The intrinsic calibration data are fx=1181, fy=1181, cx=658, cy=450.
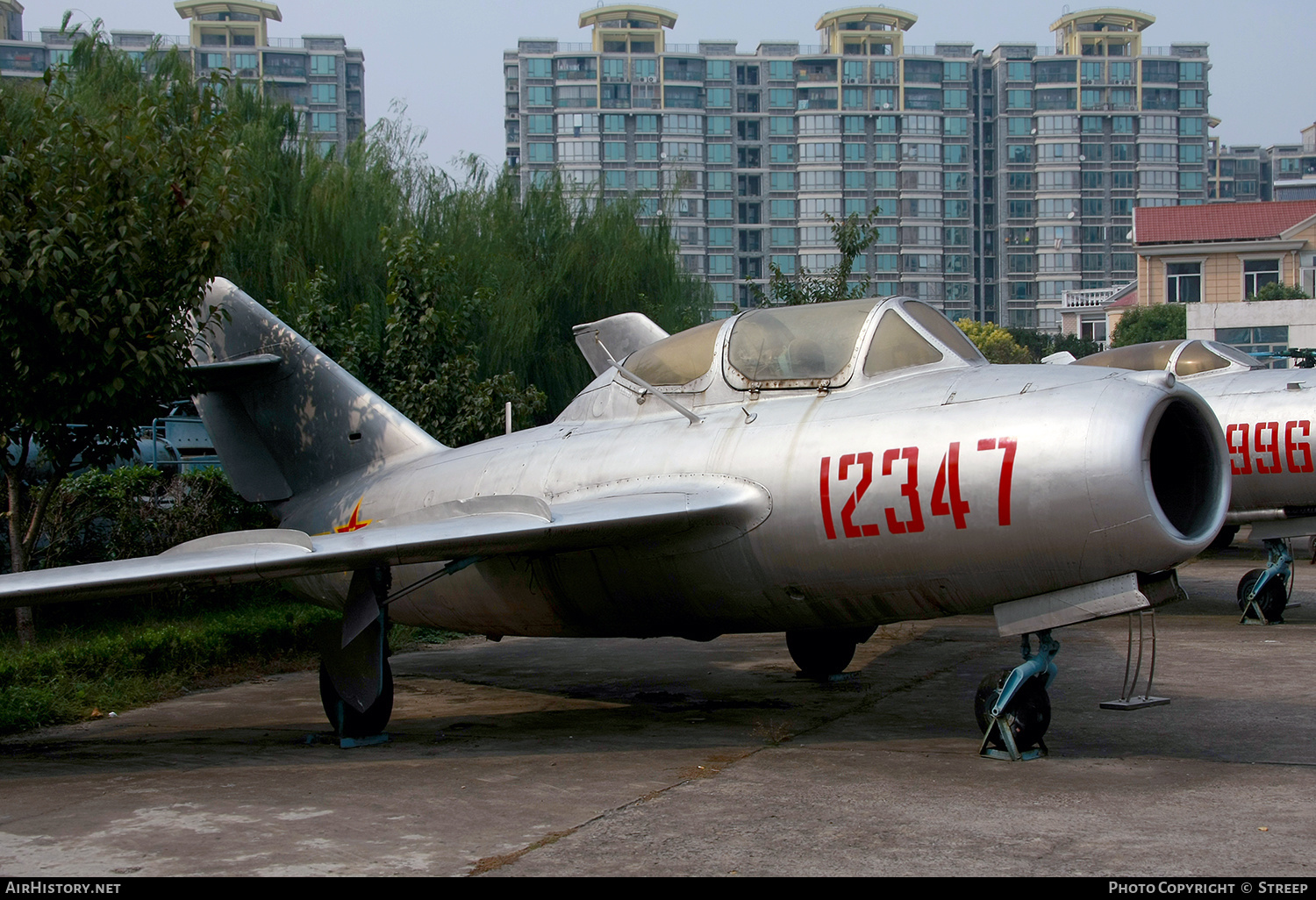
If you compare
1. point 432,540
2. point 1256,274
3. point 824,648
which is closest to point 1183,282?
point 1256,274

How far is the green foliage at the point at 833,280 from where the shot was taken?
22.6 meters

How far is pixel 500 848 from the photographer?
207 inches

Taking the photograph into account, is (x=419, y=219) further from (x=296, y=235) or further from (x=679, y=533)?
(x=679, y=533)

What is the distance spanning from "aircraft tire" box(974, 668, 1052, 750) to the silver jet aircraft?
7.55 metres

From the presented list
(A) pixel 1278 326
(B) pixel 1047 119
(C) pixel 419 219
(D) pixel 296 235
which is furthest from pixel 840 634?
(B) pixel 1047 119

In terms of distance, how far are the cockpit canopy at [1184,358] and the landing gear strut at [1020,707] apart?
930cm

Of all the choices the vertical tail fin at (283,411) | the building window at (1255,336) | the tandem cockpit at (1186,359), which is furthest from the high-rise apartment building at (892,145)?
the vertical tail fin at (283,411)

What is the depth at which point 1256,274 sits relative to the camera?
75625 millimetres

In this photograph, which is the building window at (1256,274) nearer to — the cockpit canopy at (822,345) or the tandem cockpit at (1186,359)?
the tandem cockpit at (1186,359)

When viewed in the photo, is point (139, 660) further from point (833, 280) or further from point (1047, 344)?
point (1047, 344)

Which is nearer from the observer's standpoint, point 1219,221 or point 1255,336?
point 1255,336

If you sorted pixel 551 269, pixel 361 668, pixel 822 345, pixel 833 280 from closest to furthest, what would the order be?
1. pixel 822 345
2. pixel 361 668
3. pixel 833 280
4. pixel 551 269

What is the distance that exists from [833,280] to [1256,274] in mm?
63531

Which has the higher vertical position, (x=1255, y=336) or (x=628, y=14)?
(x=628, y=14)
